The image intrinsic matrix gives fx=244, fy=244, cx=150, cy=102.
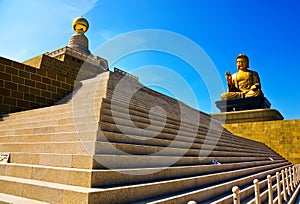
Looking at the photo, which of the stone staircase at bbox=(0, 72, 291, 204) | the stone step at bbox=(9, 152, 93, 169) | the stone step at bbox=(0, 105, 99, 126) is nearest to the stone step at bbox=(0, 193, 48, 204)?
the stone staircase at bbox=(0, 72, 291, 204)

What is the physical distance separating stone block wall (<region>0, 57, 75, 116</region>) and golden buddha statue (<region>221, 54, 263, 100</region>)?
11674mm

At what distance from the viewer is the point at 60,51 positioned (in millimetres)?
12992

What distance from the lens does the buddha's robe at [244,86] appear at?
1612 centimetres

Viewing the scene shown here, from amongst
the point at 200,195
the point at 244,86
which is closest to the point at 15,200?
the point at 200,195

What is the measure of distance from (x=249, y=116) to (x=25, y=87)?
1241 centimetres

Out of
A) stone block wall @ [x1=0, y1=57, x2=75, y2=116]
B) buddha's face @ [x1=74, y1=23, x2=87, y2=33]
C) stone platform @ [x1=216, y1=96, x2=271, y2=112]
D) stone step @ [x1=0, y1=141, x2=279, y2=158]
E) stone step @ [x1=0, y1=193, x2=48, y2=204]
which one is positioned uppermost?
buddha's face @ [x1=74, y1=23, x2=87, y2=33]

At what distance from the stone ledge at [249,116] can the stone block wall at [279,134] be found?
3.70 ft

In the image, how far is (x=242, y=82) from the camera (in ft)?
55.9

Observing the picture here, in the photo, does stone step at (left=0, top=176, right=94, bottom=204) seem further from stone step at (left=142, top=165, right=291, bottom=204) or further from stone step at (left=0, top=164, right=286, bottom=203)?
stone step at (left=142, top=165, right=291, bottom=204)

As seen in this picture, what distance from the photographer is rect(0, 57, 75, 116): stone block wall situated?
23.5 feet

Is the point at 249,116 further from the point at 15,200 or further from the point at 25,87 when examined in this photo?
the point at 15,200

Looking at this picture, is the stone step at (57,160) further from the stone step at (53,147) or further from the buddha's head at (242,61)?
the buddha's head at (242,61)

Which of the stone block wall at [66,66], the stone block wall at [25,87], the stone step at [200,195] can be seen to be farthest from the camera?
→ the stone block wall at [66,66]

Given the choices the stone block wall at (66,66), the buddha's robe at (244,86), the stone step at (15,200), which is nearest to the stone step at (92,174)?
the stone step at (15,200)
